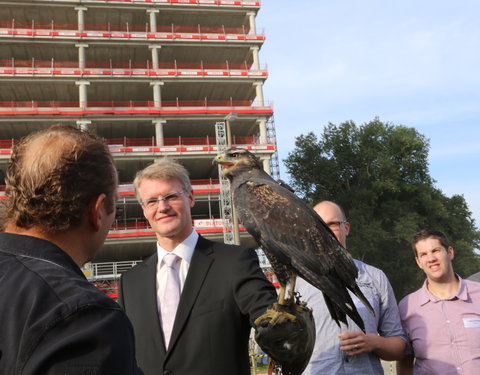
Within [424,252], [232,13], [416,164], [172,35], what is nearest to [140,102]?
[172,35]

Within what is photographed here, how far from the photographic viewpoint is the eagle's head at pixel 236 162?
3039mm

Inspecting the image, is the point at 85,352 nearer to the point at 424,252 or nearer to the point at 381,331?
the point at 381,331

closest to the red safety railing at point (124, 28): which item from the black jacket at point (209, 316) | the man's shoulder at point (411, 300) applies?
the man's shoulder at point (411, 300)

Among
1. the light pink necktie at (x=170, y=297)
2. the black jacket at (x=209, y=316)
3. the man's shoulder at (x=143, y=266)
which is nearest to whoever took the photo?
the black jacket at (x=209, y=316)

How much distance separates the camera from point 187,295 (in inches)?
99.6

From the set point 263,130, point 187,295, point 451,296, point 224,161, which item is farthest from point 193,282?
point 263,130

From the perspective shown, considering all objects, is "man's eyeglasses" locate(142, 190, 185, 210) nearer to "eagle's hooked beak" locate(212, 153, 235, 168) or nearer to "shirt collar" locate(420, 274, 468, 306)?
"eagle's hooked beak" locate(212, 153, 235, 168)

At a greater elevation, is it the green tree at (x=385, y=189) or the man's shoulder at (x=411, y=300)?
the green tree at (x=385, y=189)

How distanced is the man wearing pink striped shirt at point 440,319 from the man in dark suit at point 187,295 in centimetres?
163

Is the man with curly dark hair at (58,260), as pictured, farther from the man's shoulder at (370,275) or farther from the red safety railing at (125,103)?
the red safety railing at (125,103)

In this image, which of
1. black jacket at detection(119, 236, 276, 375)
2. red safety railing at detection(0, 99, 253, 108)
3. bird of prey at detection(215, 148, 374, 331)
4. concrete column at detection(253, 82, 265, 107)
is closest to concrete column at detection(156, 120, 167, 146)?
red safety railing at detection(0, 99, 253, 108)

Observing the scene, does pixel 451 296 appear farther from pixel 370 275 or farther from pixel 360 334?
pixel 360 334

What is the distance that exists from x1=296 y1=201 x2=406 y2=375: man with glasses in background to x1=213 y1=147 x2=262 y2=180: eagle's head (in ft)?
2.86

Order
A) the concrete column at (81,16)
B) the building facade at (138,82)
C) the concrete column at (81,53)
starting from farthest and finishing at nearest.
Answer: the concrete column at (81,16), the concrete column at (81,53), the building facade at (138,82)
